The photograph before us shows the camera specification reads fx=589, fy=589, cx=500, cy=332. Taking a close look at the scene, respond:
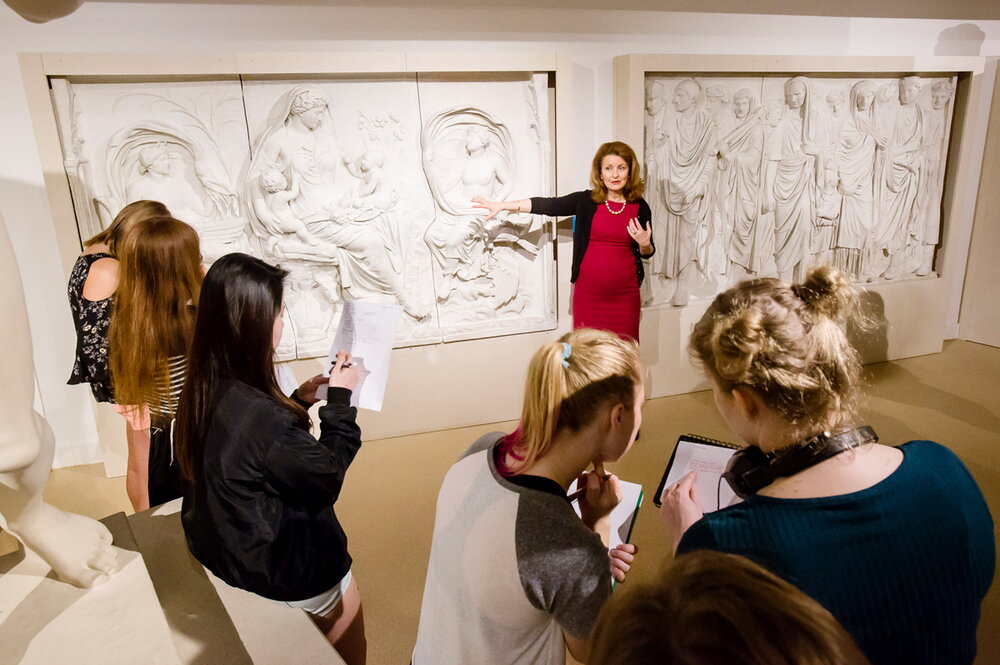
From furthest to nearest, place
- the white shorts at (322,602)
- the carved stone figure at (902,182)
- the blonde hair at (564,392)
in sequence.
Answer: the carved stone figure at (902,182), the white shorts at (322,602), the blonde hair at (564,392)

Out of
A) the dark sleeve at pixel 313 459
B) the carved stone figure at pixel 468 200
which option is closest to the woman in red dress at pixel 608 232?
the carved stone figure at pixel 468 200

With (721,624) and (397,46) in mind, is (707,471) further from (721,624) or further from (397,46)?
(397,46)

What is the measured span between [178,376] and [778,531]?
2053mm

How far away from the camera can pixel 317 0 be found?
3615 millimetres

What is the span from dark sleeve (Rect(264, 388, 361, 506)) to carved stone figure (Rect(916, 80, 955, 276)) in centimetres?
580

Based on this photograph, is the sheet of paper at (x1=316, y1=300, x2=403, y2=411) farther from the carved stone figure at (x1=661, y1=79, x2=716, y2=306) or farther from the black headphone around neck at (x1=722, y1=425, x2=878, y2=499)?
the carved stone figure at (x1=661, y1=79, x2=716, y2=306)

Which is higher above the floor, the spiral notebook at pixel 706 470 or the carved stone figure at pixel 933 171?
the carved stone figure at pixel 933 171

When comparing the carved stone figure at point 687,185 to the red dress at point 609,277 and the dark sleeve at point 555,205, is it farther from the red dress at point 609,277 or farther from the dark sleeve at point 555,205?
the dark sleeve at point 555,205

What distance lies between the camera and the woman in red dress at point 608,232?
381 centimetres

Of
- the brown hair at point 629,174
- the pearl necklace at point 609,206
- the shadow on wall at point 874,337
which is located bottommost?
the shadow on wall at point 874,337

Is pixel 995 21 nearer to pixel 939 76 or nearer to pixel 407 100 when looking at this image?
pixel 939 76

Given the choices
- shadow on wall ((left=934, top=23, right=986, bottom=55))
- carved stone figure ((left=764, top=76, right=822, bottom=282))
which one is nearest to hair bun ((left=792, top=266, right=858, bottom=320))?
carved stone figure ((left=764, top=76, right=822, bottom=282))

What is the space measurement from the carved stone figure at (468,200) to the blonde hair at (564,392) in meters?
2.90

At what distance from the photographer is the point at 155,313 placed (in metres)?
2.07
